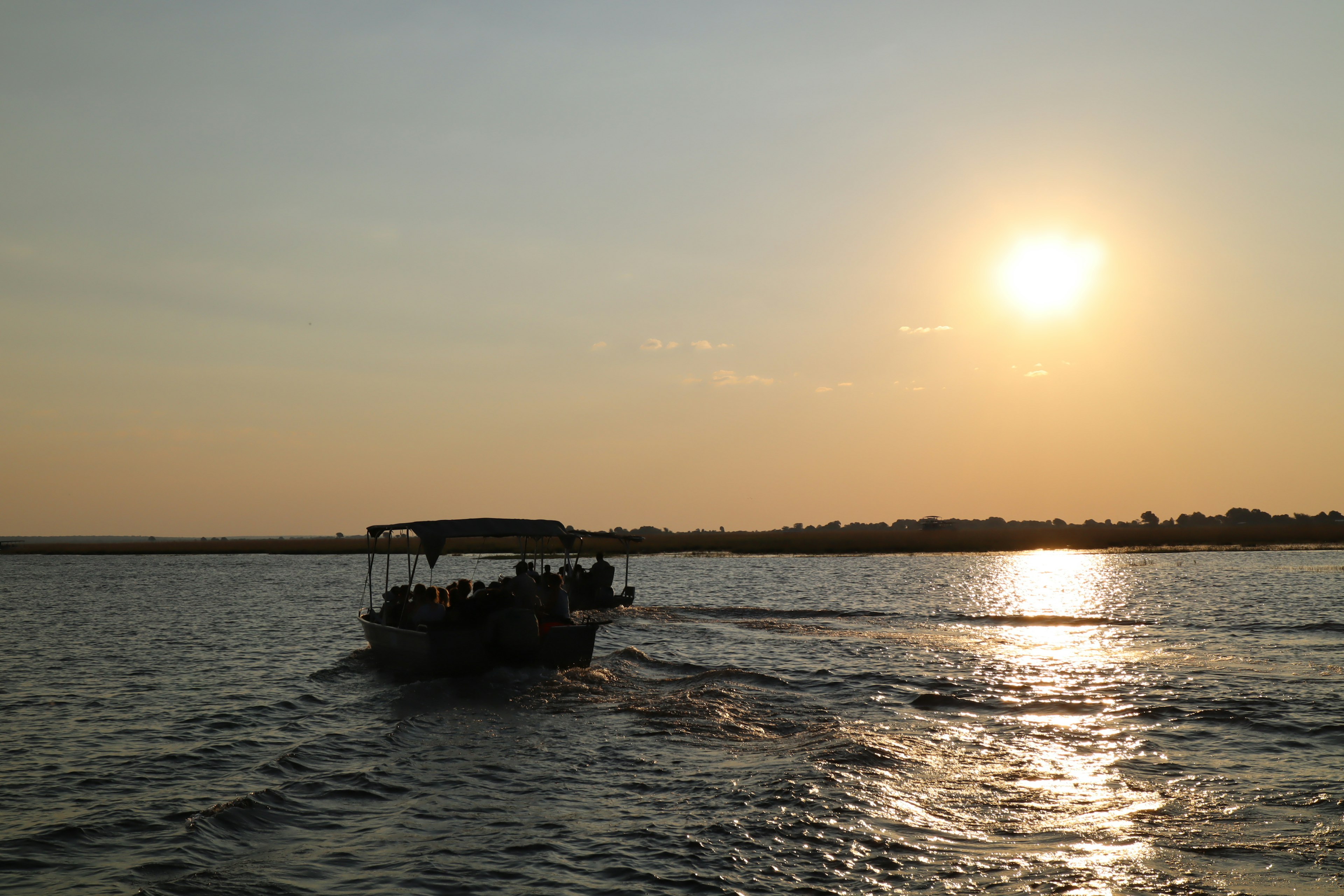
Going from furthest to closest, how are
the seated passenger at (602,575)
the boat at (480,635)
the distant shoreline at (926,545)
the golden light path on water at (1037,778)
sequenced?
the distant shoreline at (926,545)
the seated passenger at (602,575)
the boat at (480,635)
the golden light path on water at (1037,778)

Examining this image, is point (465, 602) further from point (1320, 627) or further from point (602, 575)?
point (1320, 627)

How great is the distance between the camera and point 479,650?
19422 mm

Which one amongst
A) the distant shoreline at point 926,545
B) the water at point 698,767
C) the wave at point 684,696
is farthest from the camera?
the distant shoreline at point 926,545

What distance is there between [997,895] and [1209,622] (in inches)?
1106

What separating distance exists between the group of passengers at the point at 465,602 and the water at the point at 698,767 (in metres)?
1.39

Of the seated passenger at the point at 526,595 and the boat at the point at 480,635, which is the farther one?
the seated passenger at the point at 526,595

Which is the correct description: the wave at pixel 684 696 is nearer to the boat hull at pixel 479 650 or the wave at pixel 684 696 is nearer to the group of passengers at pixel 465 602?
the boat hull at pixel 479 650

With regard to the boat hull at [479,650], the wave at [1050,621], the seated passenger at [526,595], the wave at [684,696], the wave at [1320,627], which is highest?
the seated passenger at [526,595]

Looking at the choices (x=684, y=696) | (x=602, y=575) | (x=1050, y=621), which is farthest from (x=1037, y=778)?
(x=602, y=575)

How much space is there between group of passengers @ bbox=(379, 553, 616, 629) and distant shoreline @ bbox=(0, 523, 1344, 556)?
60.4 m

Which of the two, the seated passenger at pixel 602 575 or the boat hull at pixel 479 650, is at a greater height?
the seated passenger at pixel 602 575

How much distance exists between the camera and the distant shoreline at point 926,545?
104 m

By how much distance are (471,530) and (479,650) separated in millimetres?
2828

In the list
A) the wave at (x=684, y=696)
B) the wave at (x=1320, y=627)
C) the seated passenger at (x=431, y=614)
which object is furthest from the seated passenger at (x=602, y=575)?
the wave at (x=1320, y=627)
